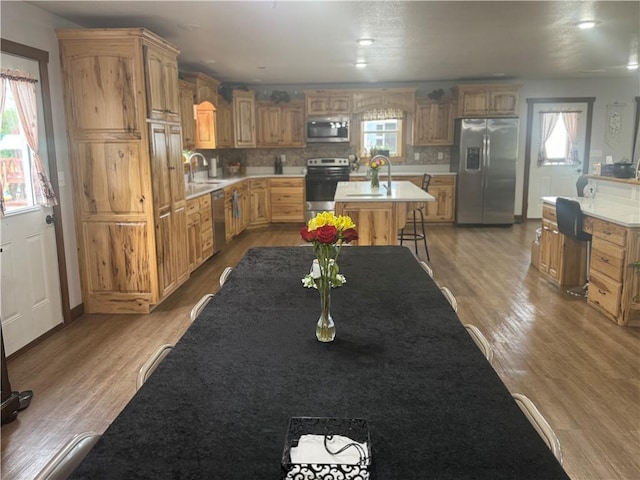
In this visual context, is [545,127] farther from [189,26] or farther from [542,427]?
[542,427]

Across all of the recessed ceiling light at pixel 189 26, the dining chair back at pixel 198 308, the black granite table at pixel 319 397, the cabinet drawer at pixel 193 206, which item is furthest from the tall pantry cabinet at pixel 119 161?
the black granite table at pixel 319 397

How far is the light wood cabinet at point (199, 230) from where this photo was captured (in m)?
5.48

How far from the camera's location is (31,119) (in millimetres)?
3697

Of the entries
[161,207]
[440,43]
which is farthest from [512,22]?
[161,207]

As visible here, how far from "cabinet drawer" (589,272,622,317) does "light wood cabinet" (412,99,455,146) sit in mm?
4959

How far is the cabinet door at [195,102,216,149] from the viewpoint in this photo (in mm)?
7730

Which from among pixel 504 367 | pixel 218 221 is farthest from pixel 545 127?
pixel 504 367

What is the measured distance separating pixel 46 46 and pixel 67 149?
0.81 m

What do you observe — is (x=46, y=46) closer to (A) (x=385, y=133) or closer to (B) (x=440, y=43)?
(B) (x=440, y=43)

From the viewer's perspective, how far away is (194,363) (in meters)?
1.56

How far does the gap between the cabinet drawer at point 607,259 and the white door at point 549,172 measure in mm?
4950

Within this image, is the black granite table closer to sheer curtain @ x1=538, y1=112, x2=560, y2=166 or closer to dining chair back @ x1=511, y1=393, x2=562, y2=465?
dining chair back @ x1=511, y1=393, x2=562, y2=465

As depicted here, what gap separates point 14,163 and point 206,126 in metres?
4.39

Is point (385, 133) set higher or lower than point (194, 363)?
higher
